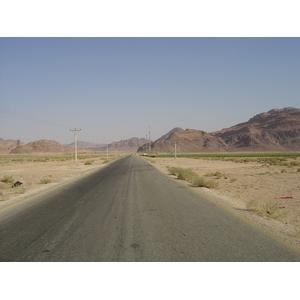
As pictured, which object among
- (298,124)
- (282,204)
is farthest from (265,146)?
(282,204)

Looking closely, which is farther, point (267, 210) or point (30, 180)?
point (30, 180)

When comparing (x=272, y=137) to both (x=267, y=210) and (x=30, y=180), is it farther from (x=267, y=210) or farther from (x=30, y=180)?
(x=267, y=210)

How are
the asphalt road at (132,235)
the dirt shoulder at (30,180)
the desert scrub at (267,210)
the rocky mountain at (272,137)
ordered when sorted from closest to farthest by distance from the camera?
the asphalt road at (132,235) < the desert scrub at (267,210) < the dirt shoulder at (30,180) < the rocky mountain at (272,137)

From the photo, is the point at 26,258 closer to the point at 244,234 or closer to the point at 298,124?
the point at 244,234

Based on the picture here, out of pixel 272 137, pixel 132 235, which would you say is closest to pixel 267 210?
pixel 132 235

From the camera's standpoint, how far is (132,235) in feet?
20.8

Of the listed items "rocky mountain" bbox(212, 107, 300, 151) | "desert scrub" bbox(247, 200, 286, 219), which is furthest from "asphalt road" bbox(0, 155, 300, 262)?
"rocky mountain" bbox(212, 107, 300, 151)

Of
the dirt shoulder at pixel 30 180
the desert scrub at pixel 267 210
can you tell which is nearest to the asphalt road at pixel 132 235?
the desert scrub at pixel 267 210

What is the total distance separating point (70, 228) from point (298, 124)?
190m

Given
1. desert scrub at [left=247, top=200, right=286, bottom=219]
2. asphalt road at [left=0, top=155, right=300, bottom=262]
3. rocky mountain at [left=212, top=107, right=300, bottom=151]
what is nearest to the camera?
asphalt road at [left=0, top=155, right=300, bottom=262]

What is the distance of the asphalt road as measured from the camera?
507 cm

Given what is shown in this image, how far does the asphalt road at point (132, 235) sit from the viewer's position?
16.6 feet

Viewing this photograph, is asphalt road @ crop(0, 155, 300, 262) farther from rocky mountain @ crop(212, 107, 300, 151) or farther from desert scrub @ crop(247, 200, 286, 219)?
rocky mountain @ crop(212, 107, 300, 151)

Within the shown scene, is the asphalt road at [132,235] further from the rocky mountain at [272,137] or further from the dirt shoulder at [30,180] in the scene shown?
the rocky mountain at [272,137]
